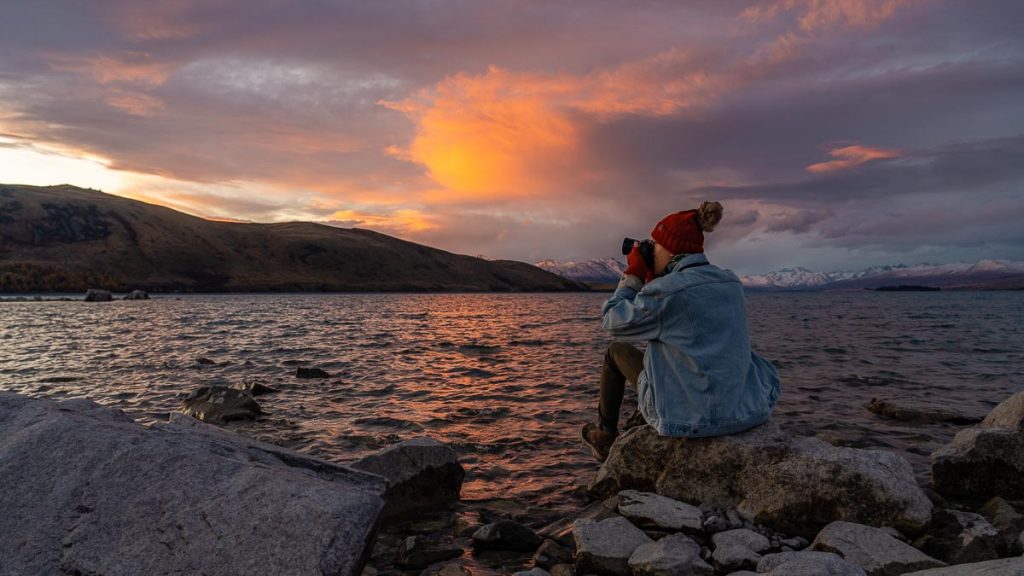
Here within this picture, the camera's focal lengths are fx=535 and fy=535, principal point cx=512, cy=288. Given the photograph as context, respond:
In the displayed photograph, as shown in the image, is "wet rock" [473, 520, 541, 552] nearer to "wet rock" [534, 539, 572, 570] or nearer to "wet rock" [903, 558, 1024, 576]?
"wet rock" [534, 539, 572, 570]

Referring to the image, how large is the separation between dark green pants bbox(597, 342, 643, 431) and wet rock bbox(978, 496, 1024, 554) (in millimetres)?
4089

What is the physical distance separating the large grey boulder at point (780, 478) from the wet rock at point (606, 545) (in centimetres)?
129

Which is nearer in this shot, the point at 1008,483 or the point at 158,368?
the point at 1008,483

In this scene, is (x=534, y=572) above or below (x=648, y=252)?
below

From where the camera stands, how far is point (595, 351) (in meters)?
25.6

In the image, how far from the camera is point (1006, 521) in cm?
595

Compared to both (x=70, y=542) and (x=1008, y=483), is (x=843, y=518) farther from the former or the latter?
(x=70, y=542)

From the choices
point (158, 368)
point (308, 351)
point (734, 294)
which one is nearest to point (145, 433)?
point (734, 294)

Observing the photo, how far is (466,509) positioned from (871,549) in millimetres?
4640

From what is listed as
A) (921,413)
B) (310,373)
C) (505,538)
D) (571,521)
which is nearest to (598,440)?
(571,521)

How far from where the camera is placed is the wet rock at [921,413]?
11.5 meters

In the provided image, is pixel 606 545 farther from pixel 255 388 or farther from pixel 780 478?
pixel 255 388

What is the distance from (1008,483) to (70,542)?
10389 mm

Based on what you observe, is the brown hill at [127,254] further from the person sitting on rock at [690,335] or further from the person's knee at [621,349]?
the person sitting on rock at [690,335]
